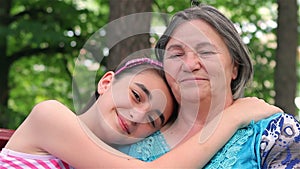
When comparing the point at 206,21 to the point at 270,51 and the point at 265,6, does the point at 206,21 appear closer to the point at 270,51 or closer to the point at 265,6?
the point at 270,51

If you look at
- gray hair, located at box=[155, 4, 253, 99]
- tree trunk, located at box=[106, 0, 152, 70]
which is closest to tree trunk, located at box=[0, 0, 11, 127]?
tree trunk, located at box=[106, 0, 152, 70]

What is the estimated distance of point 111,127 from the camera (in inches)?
87.7

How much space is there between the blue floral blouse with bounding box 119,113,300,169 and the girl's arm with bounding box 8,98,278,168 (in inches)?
1.7

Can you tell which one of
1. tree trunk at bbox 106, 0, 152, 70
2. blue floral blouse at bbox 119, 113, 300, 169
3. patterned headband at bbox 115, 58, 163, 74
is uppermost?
patterned headband at bbox 115, 58, 163, 74

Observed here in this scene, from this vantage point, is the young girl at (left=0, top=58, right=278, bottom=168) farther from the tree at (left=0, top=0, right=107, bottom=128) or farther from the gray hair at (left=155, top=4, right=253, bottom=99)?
the tree at (left=0, top=0, right=107, bottom=128)

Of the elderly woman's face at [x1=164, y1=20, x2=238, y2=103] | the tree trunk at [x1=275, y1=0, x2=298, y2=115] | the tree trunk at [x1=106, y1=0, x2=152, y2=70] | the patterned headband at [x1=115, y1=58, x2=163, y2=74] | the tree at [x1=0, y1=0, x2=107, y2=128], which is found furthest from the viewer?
the tree at [x1=0, y1=0, x2=107, y2=128]

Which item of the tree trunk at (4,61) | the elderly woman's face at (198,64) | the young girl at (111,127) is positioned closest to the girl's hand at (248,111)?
the young girl at (111,127)

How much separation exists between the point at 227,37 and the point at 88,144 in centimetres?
67

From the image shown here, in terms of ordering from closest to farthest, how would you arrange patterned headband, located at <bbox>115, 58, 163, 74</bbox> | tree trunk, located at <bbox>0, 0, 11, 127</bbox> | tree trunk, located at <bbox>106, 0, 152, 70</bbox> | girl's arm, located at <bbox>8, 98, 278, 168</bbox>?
1. girl's arm, located at <bbox>8, 98, 278, 168</bbox>
2. patterned headband, located at <bbox>115, 58, 163, 74</bbox>
3. tree trunk, located at <bbox>106, 0, 152, 70</bbox>
4. tree trunk, located at <bbox>0, 0, 11, 127</bbox>

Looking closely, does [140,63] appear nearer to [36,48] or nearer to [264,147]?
[264,147]

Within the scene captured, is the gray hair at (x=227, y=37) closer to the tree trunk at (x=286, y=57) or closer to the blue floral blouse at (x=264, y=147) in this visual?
the blue floral blouse at (x=264, y=147)

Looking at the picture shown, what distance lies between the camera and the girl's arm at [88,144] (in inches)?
82.3

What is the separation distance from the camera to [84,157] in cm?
212

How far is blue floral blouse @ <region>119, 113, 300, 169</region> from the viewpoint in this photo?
2.13 meters
